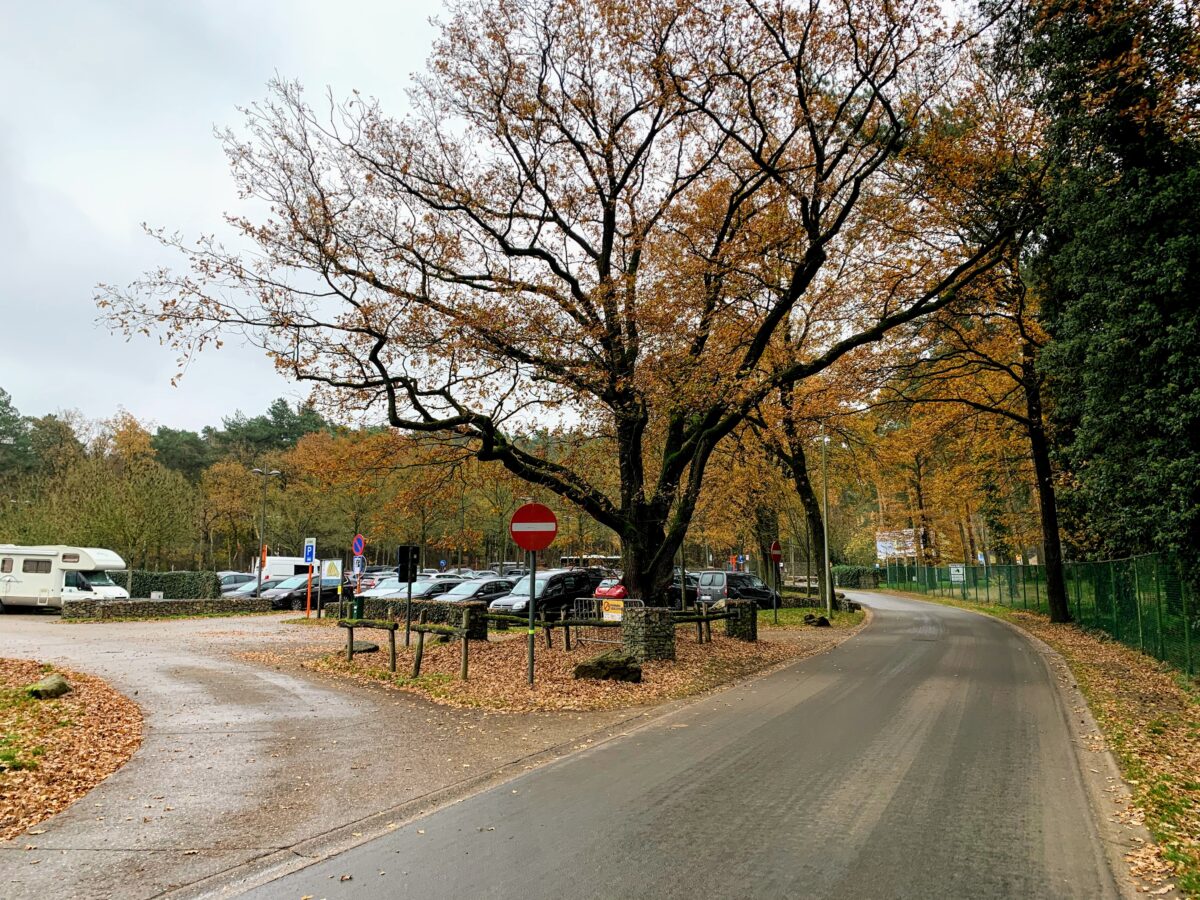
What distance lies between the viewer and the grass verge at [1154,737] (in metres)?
4.98

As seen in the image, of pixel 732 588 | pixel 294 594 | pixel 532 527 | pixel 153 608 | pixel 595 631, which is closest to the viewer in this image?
pixel 532 527

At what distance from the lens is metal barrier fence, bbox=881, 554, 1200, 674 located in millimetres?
12281

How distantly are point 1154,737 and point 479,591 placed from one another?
2061cm

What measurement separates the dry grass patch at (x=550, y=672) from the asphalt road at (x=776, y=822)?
6.63 ft

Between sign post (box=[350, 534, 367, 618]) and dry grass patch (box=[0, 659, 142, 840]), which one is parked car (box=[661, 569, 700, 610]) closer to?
sign post (box=[350, 534, 367, 618])

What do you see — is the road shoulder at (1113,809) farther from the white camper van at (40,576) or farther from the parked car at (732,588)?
the white camper van at (40,576)

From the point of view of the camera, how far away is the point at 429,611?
2219 cm

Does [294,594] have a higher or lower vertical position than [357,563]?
lower

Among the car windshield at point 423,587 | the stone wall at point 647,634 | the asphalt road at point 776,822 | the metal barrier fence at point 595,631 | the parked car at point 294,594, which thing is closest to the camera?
the asphalt road at point 776,822

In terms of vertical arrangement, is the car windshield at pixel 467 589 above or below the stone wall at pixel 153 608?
above

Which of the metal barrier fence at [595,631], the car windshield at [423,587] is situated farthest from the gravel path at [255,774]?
the car windshield at [423,587]

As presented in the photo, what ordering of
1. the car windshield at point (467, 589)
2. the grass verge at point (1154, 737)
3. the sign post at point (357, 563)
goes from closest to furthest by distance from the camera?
the grass verge at point (1154, 737) → the sign post at point (357, 563) → the car windshield at point (467, 589)

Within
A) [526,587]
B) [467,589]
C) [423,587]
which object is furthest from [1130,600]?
[423,587]

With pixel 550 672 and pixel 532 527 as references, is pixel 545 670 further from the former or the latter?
pixel 532 527
